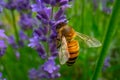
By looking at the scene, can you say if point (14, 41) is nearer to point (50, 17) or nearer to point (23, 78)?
point (23, 78)

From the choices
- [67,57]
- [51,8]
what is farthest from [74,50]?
[51,8]

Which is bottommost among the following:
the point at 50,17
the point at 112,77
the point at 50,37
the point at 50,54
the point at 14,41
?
the point at 112,77

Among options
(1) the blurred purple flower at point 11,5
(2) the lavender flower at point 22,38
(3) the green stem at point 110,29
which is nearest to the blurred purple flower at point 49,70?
(3) the green stem at point 110,29

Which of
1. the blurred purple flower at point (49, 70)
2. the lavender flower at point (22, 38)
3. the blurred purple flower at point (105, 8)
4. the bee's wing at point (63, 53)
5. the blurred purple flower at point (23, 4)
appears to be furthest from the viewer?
the blurred purple flower at point (105, 8)

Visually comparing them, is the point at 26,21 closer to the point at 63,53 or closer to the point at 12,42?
the point at 12,42

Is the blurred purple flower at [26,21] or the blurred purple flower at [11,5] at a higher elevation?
the blurred purple flower at [11,5]

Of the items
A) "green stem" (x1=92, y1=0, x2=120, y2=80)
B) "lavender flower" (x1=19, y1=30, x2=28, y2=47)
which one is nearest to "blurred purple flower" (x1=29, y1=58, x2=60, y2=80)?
"green stem" (x1=92, y1=0, x2=120, y2=80)

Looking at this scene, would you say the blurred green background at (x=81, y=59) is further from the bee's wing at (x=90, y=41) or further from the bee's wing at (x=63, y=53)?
the bee's wing at (x=63, y=53)

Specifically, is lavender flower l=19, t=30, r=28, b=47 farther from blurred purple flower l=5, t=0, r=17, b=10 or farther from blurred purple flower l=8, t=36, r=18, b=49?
blurred purple flower l=5, t=0, r=17, b=10

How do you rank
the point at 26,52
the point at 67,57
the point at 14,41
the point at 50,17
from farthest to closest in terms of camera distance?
1. the point at 26,52
2. the point at 14,41
3. the point at 50,17
4. the point at 67,57
